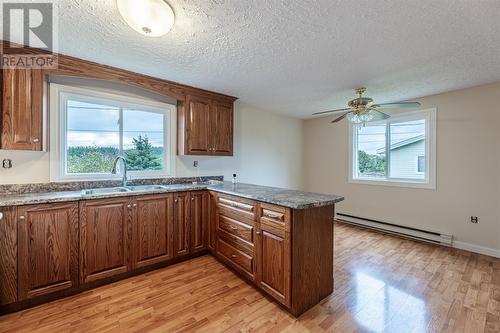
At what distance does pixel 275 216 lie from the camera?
6.55ft

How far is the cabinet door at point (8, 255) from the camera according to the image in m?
1.86

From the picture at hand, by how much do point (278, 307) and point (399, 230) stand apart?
2932mm

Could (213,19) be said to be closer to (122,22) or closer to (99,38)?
(122,22)

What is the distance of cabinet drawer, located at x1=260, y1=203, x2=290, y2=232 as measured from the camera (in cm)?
189

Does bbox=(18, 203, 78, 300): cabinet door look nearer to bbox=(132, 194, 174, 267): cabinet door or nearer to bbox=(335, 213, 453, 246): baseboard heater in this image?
bbox=(132, 194, 174, 267): cabinet door

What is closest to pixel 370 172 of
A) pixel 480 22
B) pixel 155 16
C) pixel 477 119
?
pixel 477 119

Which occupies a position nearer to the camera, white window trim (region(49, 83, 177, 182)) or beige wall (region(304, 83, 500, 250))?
white window trim (region(49, 83, 177, 182))

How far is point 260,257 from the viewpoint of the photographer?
2.16m

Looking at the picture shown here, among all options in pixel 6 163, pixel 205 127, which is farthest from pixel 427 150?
pixel 6 163

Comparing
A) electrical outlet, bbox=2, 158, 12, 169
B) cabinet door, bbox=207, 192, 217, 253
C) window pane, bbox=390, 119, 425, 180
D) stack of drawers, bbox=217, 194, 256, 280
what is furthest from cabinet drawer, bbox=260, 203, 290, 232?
window pane, bbox=390, 119, 425, 180

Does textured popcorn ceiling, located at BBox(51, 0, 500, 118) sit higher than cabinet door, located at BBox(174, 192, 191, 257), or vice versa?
textured popcorn ceiling, located at BBox(51, 0, 500, 118)

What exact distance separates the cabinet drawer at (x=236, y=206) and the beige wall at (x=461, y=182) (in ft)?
9.98

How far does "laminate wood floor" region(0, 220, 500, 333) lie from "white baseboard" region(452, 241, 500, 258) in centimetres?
27

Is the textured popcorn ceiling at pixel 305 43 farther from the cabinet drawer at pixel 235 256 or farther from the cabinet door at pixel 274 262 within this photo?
the cabinet drawer at pixel 235 256
